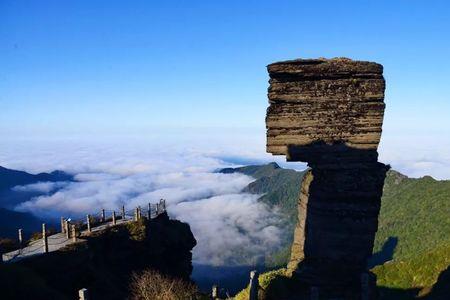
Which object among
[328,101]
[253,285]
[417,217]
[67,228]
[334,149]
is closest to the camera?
[253,285]

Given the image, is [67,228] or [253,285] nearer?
[253,285]

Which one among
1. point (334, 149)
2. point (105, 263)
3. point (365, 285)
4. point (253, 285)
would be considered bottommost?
point (105, 263)

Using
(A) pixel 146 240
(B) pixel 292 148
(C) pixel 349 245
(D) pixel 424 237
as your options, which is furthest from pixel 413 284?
(D) pixel 424 237

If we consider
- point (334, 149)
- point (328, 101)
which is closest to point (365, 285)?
point (334, 149)

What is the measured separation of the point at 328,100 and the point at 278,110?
263 cm

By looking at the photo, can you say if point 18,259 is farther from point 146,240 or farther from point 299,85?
point 299,85

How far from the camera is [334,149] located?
24.2 metres

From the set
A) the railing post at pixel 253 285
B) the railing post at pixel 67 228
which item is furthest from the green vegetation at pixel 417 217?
the railing post at pixel 253 285

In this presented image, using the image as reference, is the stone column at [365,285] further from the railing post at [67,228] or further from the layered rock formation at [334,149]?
the railing post at [67,228]

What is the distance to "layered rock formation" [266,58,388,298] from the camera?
929 inches

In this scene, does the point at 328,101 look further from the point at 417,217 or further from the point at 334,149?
the point at 417,217

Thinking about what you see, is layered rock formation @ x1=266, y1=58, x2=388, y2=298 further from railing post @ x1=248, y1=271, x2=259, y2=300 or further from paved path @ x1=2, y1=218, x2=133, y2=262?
paved path @ x1=2, y1=218, x2=133, y2=262

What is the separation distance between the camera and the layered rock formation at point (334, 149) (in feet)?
77.4

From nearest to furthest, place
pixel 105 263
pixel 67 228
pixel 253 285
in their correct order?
pixel 253 285 → pixel 67 228 → pixel 105 263
